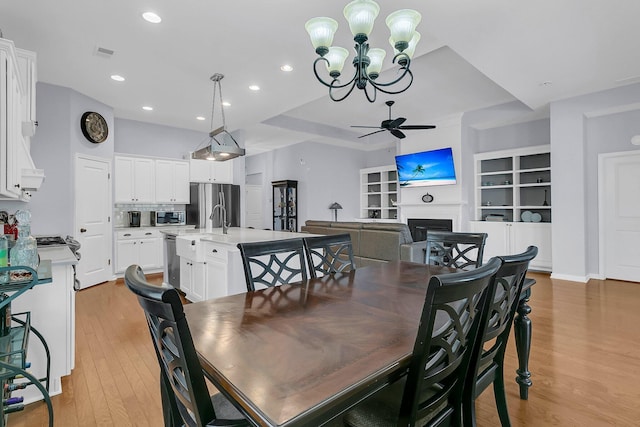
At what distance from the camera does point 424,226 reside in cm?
697

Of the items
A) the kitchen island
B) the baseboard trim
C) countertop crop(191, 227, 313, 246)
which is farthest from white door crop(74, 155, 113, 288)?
the baseboard trim

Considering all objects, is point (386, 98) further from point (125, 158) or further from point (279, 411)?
point (279, 411)

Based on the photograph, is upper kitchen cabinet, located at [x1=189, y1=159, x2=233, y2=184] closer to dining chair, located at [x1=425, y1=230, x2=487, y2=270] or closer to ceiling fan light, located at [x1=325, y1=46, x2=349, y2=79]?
ceiling fan light, located at [x1=325, y1=46, x2=349, y2=79]

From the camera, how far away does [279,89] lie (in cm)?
447

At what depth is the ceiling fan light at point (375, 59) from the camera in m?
2.72

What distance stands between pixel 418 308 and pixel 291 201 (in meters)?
7.22

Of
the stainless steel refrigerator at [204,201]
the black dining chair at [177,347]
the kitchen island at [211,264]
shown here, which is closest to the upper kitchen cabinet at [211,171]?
the stainless steel refrigerator at [204,201]

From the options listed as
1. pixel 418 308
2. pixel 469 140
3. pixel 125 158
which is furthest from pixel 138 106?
pixel 469 140

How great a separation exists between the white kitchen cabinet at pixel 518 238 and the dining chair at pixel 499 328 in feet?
16.4

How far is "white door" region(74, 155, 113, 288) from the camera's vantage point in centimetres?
471

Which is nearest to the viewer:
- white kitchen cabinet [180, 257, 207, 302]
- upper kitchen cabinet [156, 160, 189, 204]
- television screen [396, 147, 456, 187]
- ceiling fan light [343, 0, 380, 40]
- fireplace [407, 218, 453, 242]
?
ceiling fan light [343, 0, 380, 40]

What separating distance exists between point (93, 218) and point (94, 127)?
1.38 m

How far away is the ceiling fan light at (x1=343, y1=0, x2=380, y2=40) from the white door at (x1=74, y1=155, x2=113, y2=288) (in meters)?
4.49

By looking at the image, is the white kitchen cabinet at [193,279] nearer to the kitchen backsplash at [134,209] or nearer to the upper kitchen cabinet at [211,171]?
the kitchen backsplash at [134,209]
